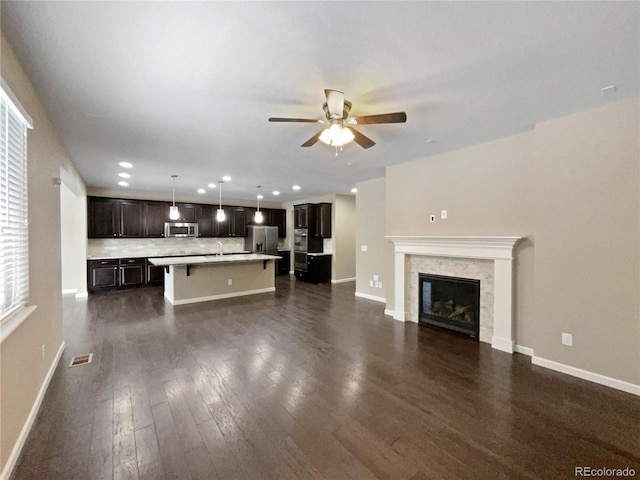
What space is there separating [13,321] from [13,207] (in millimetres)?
778

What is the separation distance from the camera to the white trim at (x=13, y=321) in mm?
1592

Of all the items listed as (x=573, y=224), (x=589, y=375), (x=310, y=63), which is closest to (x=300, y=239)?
(x=573, y=224)

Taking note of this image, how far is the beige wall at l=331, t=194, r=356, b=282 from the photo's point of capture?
7.87m

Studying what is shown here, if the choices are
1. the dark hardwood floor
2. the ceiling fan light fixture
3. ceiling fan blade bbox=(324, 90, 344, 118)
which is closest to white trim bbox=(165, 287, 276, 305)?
the dark hardwood floor

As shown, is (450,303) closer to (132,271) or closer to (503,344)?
(503,344)

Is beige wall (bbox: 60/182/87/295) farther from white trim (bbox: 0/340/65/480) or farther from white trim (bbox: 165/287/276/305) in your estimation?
white trim (bbox: 0/340/65/480)

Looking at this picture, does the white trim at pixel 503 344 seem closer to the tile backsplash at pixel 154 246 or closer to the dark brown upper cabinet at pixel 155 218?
the tile backsplash at pixel 154 246

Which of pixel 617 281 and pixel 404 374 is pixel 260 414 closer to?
pixel 404 374

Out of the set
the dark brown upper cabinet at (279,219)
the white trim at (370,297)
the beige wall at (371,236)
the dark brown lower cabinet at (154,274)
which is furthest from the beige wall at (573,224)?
the dark brown lower cabinet at (154,274)

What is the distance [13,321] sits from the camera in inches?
69.9

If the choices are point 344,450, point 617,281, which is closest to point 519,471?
point 344,450

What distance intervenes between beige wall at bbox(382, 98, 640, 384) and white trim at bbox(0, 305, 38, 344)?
4.53 m

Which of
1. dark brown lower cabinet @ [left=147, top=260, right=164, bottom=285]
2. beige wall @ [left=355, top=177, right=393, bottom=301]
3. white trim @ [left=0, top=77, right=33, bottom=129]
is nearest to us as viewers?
white trim @ [left=0, top=77, right=33, bottom=129]

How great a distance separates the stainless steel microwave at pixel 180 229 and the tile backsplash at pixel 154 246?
36 centimetres
